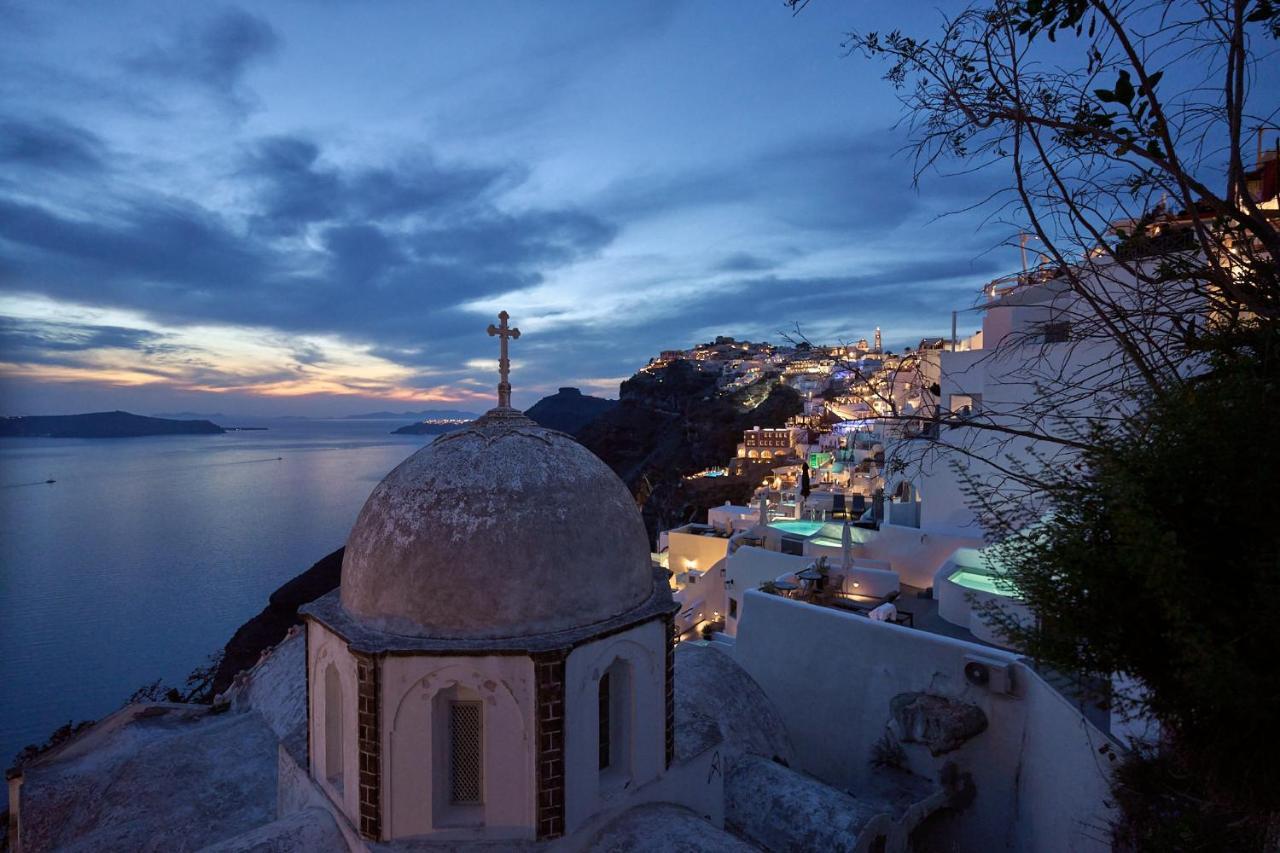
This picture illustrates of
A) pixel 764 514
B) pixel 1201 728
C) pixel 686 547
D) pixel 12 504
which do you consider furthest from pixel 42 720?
pixel 12 504

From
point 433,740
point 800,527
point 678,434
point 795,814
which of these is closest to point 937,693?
point 795,814

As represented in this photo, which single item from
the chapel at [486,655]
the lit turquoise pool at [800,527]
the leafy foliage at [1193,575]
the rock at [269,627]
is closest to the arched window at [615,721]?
the chapel at [486,655]

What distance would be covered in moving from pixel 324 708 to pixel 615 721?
2.93m

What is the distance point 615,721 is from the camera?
6.34 meters

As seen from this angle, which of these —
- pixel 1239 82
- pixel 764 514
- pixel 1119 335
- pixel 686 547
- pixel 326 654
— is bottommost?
pixel 686 547

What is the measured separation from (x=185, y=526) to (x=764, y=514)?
73.7 meters

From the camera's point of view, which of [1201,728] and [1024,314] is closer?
[1201,728]

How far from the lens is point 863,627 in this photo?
11.3m

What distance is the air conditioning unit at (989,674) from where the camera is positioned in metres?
9.79

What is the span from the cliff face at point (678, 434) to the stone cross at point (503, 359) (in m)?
49.0

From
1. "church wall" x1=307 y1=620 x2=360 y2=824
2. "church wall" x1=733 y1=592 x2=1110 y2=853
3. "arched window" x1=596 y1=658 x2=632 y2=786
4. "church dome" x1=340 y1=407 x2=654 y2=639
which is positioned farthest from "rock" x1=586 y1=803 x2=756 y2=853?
"church wall" x1=733 y1=592 x2=1110 y2=853

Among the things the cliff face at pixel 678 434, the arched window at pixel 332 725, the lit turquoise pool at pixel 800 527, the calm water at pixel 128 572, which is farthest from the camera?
the cliff face at pixel 678 434

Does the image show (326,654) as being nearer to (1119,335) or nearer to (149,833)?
(149,833)

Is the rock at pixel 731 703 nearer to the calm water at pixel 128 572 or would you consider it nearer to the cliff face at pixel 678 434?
the calm water at pixel 128 572
